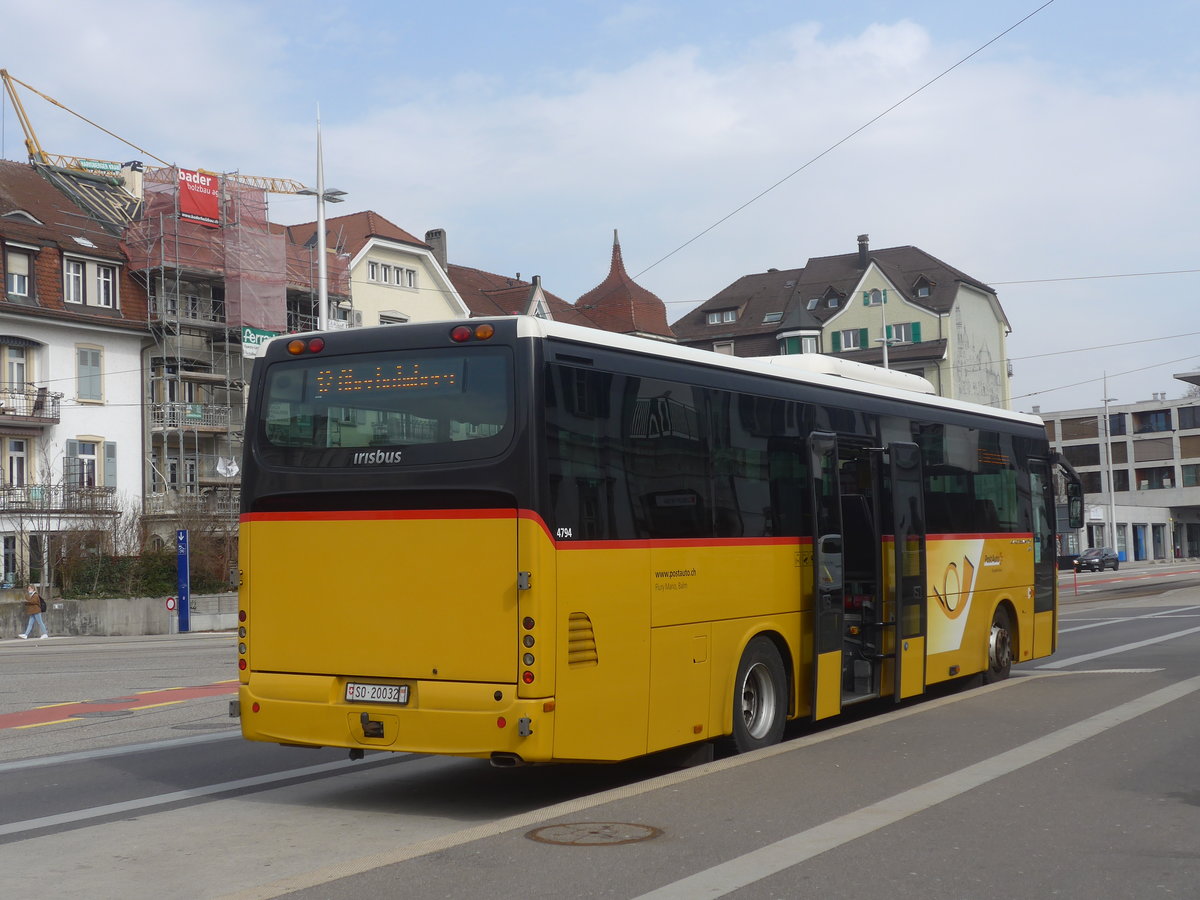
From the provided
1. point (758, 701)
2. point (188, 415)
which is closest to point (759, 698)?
point (758, 701)

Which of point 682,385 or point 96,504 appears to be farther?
point 96,504

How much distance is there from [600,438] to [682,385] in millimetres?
1173

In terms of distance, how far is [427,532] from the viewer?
9094 mm

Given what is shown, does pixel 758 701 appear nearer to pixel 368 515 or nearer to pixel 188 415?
pixel 368 515

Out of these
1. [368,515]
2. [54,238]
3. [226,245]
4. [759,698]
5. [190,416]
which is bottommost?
[759,698]

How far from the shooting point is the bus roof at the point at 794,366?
30.4ft

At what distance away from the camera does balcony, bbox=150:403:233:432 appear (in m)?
53.2

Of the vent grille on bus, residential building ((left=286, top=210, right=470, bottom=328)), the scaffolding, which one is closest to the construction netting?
the scaffolding

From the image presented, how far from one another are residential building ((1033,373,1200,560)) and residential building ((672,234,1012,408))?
29472mm

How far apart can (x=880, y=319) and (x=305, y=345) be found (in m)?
81.9

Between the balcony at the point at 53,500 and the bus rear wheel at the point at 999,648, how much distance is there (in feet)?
111

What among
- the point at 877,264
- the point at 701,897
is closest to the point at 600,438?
the point at 701,897

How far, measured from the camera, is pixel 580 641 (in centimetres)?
895

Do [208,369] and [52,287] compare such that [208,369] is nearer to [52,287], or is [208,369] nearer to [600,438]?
[52,287]
